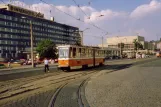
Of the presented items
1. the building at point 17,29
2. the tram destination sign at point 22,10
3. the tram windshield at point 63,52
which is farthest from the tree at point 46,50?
the tram windshield at point 63,52

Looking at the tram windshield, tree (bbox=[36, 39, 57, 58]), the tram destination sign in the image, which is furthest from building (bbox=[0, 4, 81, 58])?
the tram windshield

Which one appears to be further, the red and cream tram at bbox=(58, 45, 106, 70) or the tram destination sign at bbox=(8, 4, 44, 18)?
the tram destination sign at bbox=(8, 4, 44, 18)

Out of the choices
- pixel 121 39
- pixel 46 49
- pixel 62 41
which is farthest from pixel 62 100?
pixel 121 39

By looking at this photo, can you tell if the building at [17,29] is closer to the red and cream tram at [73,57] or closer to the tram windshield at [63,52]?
the red and cream tram at [73,57]

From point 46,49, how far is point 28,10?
4804 cm

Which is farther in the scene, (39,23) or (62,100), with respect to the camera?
(39,23)

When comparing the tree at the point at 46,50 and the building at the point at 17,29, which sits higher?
the building at the point at 17,29

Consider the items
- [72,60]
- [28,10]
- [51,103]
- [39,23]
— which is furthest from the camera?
[39,23]

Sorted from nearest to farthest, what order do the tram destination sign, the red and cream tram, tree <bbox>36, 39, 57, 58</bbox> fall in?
the red and cream tram → tree <bbox>36, 39, 57, 58</bbox> → the tram destination sign

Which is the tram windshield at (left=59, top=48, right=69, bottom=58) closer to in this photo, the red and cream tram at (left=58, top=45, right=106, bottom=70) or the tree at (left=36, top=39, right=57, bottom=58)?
the red and cream tram at (left=58, top=45, right=106, bottom=70)

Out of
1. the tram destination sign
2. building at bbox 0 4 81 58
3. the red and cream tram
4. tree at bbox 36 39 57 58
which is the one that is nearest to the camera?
the red and cream tram

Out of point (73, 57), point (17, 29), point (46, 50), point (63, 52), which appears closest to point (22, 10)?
point (17, 29)

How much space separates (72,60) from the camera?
31797 millimetres

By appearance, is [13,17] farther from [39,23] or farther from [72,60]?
[72,60]
